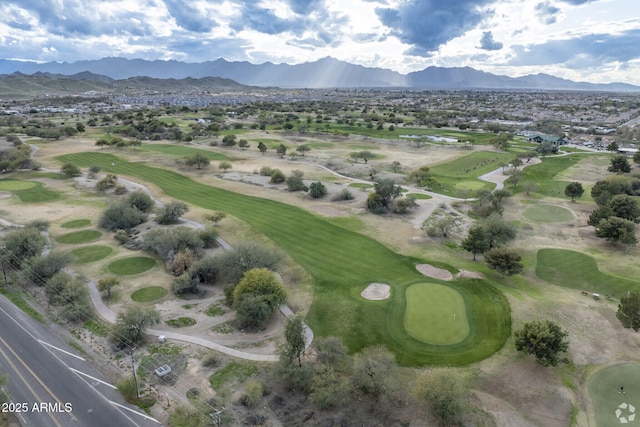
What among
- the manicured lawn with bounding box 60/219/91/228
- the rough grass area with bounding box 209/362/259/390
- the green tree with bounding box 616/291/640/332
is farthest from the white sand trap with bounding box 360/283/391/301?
the manicured lawn with bounding box 60/219/91/228

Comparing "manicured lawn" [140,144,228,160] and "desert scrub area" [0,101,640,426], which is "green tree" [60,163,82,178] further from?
"manicured lawn" [140,144,228,160]

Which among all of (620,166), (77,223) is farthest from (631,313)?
(620,166)

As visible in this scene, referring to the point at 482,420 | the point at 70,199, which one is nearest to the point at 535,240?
the point at 482,420

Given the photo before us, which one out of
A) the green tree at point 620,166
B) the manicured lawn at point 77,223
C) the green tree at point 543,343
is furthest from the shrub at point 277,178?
the green tree at point 620,166

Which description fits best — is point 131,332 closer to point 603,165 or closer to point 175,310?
point 175,310

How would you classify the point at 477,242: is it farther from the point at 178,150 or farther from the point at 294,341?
the point at 178,150

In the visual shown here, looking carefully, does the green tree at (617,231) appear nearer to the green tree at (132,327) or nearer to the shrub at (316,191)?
the shrub at (316,191)
